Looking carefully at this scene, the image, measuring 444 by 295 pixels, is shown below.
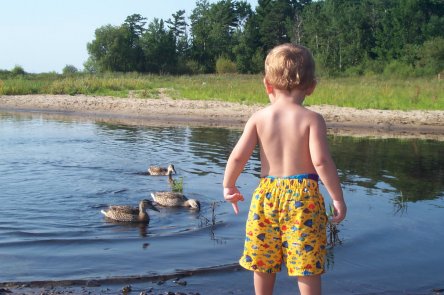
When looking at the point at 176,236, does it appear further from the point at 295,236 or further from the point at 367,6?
the point at 367,6

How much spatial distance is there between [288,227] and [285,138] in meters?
0.62

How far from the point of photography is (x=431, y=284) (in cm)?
700

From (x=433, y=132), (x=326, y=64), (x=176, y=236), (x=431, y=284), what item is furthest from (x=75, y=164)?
(x=326, y=64)

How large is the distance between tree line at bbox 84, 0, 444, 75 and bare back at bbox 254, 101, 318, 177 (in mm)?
56338

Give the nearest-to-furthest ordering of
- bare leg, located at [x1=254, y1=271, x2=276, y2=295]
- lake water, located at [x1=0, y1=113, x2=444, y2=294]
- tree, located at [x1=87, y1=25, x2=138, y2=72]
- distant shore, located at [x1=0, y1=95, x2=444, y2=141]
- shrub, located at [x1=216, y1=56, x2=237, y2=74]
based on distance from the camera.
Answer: bare leg, located at [x1=254, y1=271, x2=276, y2=295] < lake water, located at [x1=0, y1=113, x2=444, y2=294] < distant shore, located at [x1=0, y1=95, x2=444, y2=141] < shrub, located at [x1=216, y1=56, x2=237, y2=74] < tree, located at [x1=87, y1=25, x2=138, y2=72]

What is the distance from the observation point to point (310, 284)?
172 inches

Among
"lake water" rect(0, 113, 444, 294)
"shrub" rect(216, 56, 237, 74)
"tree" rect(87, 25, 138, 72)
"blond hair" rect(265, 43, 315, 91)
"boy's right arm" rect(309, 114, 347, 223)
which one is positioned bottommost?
"lake water" rect(0, 113, 444, 294)

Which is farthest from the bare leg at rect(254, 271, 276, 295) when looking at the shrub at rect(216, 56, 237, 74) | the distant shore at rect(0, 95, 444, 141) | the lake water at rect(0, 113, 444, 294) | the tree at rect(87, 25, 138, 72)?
the tree at rect(87, 25, 138, 72)

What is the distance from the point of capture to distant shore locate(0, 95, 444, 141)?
1016 inches

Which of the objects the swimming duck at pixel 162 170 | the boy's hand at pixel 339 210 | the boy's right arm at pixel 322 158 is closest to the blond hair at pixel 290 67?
the boy's right arm at pixel 322 158

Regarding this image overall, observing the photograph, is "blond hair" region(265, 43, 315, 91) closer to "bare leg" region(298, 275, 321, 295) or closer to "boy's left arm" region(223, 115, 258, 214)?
"boy's left arm" region(223, 115, 258, 214)

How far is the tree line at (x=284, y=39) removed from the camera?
216ft

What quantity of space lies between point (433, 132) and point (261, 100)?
8871mm

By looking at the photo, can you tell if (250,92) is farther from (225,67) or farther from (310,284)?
(225,67)
